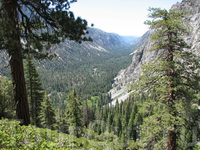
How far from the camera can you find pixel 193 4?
92188mm

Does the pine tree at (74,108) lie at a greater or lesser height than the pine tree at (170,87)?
lesser

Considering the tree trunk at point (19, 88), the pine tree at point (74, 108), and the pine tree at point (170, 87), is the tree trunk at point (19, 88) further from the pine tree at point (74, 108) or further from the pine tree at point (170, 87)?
the pine tree at point (74, 108)

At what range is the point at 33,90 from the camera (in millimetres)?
16984

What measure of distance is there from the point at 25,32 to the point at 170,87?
828cm

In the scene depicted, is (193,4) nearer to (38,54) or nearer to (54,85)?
(38,54)

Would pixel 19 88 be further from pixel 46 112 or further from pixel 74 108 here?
pixel 46 112

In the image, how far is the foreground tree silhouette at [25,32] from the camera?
5.02m

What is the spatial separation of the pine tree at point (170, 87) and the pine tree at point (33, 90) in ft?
46.9

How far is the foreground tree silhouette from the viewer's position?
5020mm

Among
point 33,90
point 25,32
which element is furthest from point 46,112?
point 25,32

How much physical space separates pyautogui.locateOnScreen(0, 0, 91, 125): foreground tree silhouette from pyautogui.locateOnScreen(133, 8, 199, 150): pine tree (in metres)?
4.70

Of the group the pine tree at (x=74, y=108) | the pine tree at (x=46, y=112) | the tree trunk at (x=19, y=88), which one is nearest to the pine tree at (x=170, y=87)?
the tree trunk at (x=19, y=88)

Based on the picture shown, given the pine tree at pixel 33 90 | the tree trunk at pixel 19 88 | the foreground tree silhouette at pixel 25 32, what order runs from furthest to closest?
the pine tree at pixel 33 90, the tree trunk at pixel 19 88, the foreground tree silhouette at pixel 25 32

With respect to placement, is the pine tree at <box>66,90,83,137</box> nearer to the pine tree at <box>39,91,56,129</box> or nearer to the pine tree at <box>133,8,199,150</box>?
the pine tree at <box>39,91,56,129</box>
